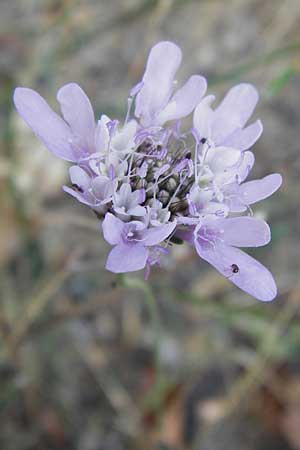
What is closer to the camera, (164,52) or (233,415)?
(164,52)

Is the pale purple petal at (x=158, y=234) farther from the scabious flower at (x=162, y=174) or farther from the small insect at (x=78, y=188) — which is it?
the small insect at (x=78, y=188)

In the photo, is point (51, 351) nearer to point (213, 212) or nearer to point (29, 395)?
point (29, 395)

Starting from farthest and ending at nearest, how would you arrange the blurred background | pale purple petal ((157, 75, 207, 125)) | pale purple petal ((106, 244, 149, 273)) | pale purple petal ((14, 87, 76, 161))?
the blurred background < pale purple petal ((157, 75, 207, 125)) < pale purple petal ((14, 87, 76, 161)) < pale purple petal ((106, 244, 149, 273))

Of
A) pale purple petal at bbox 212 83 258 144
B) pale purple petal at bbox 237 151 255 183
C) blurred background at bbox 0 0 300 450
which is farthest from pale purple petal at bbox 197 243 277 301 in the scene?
blurred background at bbox 0 0 300 450

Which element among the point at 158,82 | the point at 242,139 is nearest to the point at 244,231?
the point at 242,139

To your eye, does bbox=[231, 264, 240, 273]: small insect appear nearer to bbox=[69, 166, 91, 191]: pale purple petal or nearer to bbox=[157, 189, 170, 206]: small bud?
bbox=[157, 189, 170, 206]: small bud

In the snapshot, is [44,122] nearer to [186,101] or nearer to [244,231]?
[186,101]

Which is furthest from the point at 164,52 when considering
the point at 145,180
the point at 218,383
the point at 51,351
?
the point at 218,383
